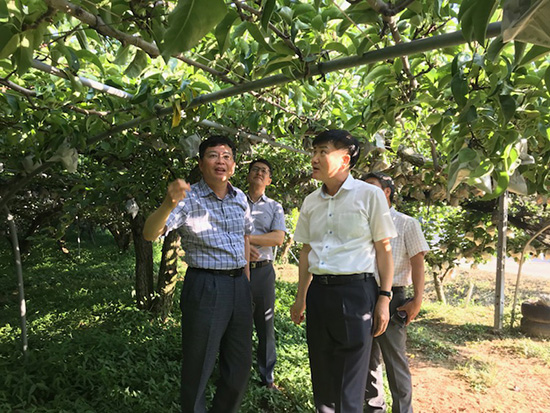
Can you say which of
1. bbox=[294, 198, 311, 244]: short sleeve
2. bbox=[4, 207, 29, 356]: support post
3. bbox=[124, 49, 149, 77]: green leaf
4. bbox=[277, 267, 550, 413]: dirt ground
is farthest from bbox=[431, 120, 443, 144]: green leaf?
bbox=[4, 207, 29, 356]: support post

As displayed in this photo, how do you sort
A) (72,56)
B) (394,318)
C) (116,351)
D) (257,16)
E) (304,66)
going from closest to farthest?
1. (257,16)
2. (304,66)
3. (72,56)
4. (394,318)
5. (116,351)

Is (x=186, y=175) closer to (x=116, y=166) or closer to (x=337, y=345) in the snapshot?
(x=116, y=166)

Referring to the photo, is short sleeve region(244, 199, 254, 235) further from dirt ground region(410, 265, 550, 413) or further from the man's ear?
dirt ground region(410, 265, 550, 413)

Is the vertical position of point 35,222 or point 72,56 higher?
point 72,56

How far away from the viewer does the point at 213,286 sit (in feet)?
6.31

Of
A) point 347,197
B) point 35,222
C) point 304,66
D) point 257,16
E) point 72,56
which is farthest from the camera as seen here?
point 35,222

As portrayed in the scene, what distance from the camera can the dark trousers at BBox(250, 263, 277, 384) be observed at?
9.51 feet

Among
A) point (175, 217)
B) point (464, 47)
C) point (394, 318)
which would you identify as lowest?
point (394, 318)

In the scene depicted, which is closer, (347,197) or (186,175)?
(347,197)

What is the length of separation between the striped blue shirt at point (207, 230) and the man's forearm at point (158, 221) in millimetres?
95

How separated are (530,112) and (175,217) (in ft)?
4.73

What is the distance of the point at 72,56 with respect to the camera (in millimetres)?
1239

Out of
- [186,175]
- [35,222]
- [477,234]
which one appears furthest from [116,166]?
→ [35,222]

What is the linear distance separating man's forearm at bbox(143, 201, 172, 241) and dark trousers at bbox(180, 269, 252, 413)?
29cm
